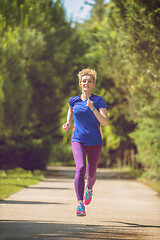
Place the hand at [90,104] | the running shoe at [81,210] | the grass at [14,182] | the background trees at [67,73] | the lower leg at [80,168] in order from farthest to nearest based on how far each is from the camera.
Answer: the background trees at [67,73]
the grass at [14,182]
the lower leg at [80,168]
the running shoe at [81,210]
the hand at [90,104]

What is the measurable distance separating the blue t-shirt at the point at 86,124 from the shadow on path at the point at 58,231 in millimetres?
1331

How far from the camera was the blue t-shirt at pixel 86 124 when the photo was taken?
783cm

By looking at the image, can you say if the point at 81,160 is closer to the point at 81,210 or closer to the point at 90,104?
the point at 81,210

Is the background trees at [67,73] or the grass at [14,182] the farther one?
the background trees at [67,73]

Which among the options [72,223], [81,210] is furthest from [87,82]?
[72,223]

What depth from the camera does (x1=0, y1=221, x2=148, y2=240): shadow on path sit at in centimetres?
662

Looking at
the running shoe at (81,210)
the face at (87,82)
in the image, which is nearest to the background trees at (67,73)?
the face at (87,82)

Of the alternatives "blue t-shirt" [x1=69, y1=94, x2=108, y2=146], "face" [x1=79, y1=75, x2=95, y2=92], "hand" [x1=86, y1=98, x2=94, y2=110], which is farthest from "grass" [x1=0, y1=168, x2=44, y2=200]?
"hand" [x1=86, y1=98, x2=94, y2=110]

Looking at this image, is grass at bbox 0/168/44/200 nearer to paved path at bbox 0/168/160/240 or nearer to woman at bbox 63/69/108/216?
paved path at bbox 0/168/160/240

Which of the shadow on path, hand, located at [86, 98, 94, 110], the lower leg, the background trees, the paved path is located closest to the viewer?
the shadow on path

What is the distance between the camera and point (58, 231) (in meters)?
7.06

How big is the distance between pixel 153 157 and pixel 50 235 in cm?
1835

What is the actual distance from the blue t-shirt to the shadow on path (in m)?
1.33

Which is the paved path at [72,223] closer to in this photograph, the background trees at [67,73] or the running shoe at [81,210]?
the running shoe at [81,210]
